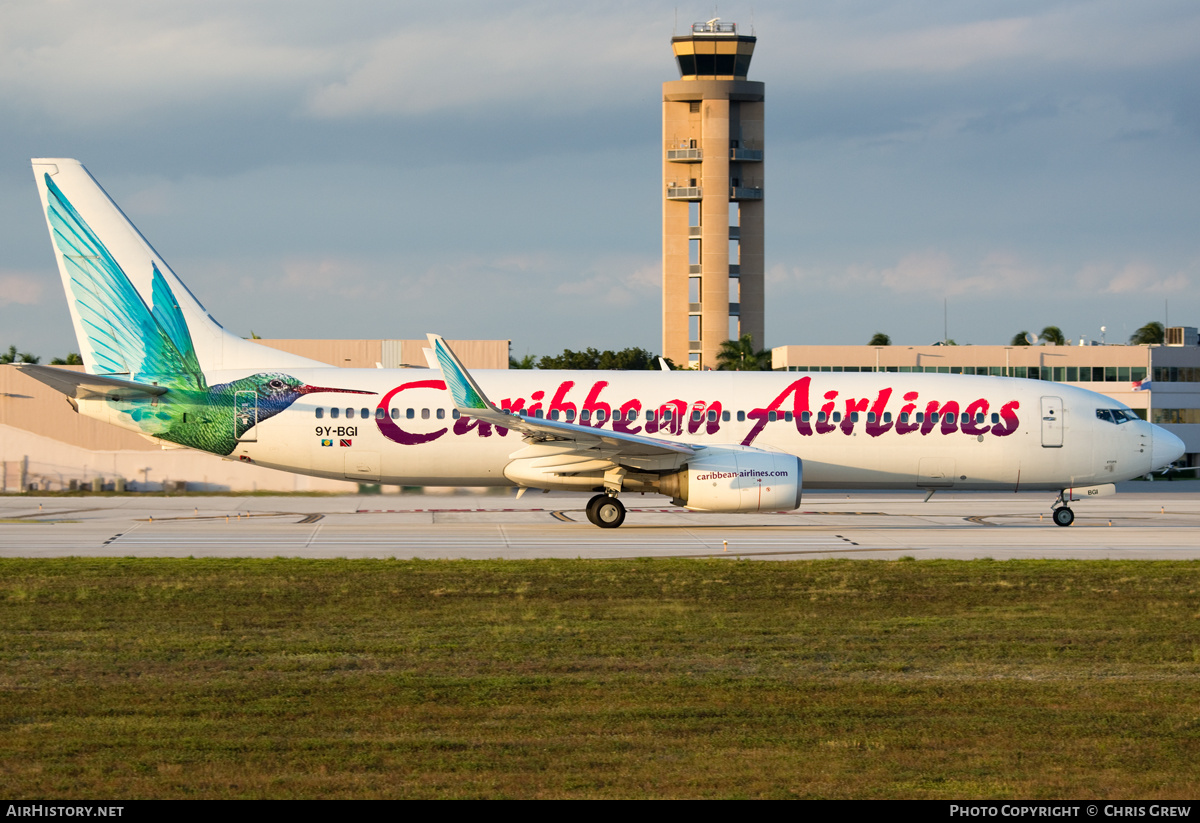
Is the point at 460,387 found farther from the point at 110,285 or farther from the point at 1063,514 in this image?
the point at 1063,514

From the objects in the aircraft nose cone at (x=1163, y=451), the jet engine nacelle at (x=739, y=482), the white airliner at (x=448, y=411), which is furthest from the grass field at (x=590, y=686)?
the aircraft nose cone at (x=1163, y=451)

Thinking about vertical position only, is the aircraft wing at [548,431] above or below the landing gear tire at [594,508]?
above

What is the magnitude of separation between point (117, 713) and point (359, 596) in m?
6.35

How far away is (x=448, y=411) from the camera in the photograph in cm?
2744

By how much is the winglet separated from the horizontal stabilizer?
7690 millimetres

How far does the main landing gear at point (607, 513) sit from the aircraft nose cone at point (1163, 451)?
567 inches

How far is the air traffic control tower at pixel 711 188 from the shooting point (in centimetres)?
10481

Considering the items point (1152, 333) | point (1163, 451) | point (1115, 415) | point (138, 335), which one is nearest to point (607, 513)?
point (138, 335)

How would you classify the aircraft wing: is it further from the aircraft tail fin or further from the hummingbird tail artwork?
the aircraft tail fin

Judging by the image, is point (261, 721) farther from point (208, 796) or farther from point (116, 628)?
point (116, 628)

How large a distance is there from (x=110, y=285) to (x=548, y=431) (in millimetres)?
11728

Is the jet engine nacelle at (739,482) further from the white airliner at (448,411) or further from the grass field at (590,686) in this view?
the grass field at (590,686)
